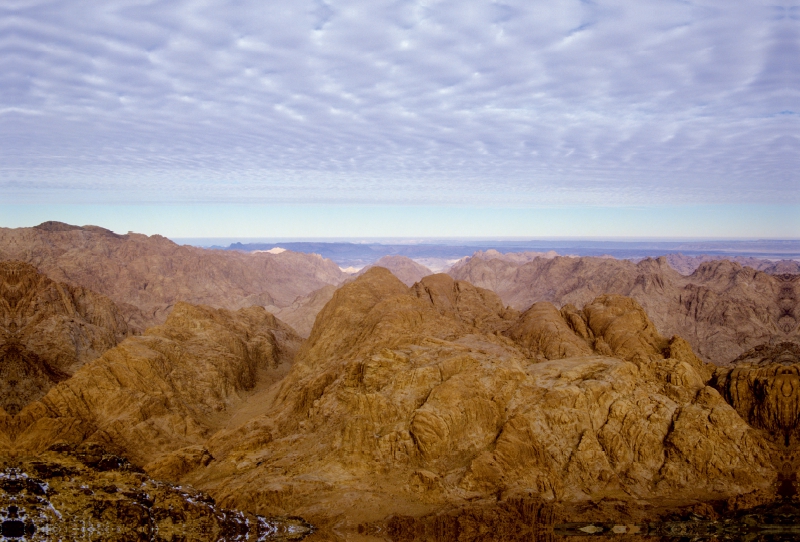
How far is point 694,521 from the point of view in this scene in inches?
1483

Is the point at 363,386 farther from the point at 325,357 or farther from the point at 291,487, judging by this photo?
the point at 325,357

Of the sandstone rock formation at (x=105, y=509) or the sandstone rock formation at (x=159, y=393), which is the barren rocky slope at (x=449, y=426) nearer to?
the sandstone rock formation at (x=159, y=393)

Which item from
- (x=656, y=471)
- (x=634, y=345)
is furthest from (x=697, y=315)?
(x=656, y=471)

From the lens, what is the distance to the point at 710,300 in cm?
13000

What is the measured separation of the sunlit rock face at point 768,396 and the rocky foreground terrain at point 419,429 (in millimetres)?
126

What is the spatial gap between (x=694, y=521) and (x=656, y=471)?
19.0ft

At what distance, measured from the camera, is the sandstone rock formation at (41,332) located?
7156cm

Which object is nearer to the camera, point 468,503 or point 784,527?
point 784,527

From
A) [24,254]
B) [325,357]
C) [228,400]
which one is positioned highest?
[24,254]

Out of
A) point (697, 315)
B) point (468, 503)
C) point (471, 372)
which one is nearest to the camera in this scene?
point (468, 503)

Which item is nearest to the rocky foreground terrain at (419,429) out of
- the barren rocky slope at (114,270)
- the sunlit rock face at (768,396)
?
the sunlit rock face at (768,396)

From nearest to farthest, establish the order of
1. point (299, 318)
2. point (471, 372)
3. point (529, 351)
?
1. point (471, 372)
2. point (529, 351)
3. point (299, 318)

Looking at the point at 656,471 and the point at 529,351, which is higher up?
the point at 529,351

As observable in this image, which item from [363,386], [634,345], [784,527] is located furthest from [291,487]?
[634,345]
